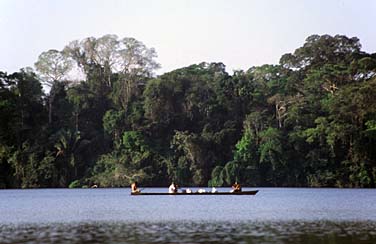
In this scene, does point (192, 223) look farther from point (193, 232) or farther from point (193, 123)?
point (193, 123)

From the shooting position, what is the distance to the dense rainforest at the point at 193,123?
72.4 meters

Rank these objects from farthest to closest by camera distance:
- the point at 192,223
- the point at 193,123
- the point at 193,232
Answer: the point at 193,123 < the point at 192,223 < the point at 193,232

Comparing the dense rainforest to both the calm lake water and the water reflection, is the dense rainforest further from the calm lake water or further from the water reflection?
the water reflection

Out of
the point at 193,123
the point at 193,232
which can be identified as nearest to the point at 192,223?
the point at 193,232

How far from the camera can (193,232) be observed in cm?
2636

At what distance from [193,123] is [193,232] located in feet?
183

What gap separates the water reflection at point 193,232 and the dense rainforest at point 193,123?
4208cm

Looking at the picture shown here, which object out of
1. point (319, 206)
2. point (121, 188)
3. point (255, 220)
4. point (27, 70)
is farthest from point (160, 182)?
point (255, 220)

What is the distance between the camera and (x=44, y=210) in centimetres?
3988

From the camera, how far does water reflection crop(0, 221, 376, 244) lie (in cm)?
2414

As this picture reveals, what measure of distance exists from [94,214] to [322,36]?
54.0m

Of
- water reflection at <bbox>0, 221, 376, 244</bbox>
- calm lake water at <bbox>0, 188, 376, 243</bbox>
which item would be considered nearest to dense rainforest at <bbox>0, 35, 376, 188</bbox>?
calm lake water at <bbox>0, 188, 376, 243</bbox>

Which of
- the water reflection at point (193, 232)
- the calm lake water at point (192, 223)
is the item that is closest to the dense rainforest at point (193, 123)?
the calm lake water at point (192, 223)

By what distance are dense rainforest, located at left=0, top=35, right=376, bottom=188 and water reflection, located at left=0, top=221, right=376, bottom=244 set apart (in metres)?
42.1
